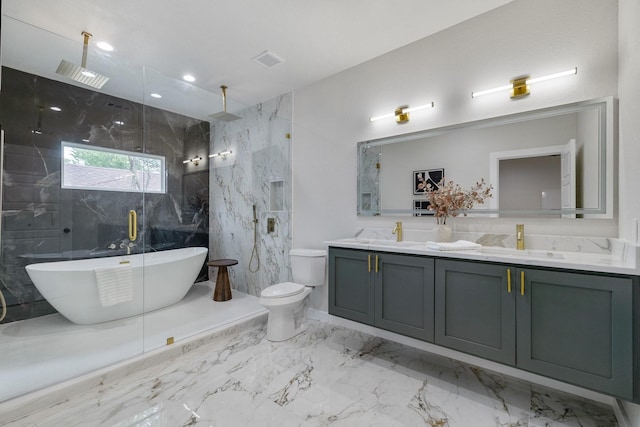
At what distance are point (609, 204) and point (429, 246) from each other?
107cm

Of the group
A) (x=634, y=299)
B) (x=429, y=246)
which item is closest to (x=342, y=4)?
(x=429, y=246)

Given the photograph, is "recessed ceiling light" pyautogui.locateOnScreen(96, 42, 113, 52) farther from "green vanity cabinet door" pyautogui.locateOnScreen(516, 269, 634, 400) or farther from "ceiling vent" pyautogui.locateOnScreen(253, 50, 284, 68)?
"green vanity cabinet door" pyautogui.locateOnScreen(516, 269, 634, 400)

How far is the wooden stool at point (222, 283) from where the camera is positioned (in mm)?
3598

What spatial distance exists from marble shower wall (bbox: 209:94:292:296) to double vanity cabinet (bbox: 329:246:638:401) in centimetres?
164

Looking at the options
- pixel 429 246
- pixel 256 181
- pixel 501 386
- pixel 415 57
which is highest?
pixel 415 57

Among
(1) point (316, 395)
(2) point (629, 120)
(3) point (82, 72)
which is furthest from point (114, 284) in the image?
(2) point (629, 120)

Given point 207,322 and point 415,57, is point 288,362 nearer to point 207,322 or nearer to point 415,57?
point 207,322

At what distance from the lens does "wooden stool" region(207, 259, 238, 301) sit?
11.8 ft

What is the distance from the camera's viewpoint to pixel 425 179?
2.46 m

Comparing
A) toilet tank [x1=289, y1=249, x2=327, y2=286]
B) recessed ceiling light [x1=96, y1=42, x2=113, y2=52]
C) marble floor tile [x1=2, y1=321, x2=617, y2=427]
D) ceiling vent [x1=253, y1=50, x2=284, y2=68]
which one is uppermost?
recessed ceiling light [x1=96, y1=42, x2=113, y2=52]

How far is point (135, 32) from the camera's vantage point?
2355 mm

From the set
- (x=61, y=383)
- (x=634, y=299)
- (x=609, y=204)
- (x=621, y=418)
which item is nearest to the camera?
(x=634, y=299)

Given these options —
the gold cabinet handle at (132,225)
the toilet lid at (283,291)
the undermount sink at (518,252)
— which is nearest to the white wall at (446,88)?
the undermount sink at (518,252)

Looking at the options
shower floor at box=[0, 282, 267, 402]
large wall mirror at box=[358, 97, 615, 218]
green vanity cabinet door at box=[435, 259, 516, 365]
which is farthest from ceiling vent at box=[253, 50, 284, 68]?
shower floor at box=[0, 282, 267, 402]
